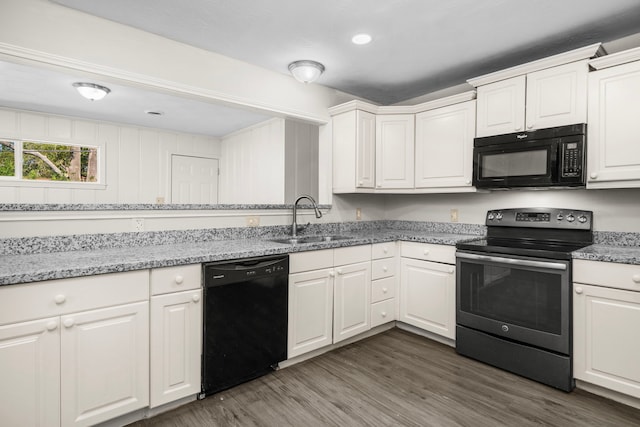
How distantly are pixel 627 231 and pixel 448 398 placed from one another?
1.68 meters

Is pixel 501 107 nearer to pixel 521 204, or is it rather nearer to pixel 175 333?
pixel 521 204

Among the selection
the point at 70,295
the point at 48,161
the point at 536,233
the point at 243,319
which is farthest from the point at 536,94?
the point at 48,161

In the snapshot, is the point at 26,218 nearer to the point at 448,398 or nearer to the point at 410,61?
the point at 448,398

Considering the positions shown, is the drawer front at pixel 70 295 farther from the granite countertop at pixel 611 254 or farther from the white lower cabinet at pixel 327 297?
the granite countertop at pixel 611 254

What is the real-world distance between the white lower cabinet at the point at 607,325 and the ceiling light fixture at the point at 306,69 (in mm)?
2255

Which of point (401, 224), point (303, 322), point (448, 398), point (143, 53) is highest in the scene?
point (143, 53)

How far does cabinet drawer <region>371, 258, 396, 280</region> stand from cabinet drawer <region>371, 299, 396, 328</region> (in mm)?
239

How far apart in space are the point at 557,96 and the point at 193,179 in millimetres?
4910

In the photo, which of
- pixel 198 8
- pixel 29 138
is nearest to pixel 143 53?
pixel 198 8

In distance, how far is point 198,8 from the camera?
6.58 feet

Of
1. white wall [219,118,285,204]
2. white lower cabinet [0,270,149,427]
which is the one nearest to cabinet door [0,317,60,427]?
white lower cabinet [0,270,149,427]

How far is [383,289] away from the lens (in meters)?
2.98

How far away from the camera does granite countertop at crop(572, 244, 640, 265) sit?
74.8 inches

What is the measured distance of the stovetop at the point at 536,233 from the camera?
2.28 metres
